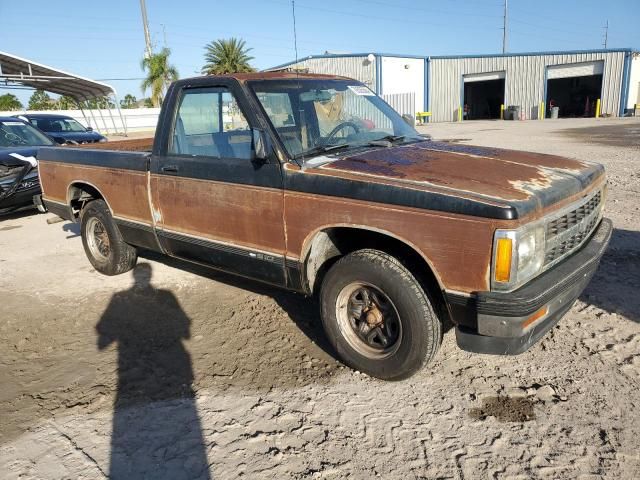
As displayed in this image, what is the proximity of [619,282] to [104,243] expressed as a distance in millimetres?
5194

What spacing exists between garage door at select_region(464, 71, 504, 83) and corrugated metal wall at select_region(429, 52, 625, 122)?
0.26m

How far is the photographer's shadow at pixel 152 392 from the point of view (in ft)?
8.13

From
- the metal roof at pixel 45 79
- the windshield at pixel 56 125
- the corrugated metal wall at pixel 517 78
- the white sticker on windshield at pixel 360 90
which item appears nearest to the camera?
the white sticker on windshield at pixel 360 90

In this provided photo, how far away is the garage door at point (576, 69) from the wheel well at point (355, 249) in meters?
36.4

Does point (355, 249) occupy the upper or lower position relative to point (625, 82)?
lower

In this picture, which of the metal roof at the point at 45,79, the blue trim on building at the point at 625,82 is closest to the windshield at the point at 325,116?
the metal roof at the point at 45,79

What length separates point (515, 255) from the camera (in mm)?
2377

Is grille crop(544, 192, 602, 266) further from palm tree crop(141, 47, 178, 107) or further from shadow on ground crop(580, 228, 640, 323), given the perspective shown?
palm tree crop(141, 47, 178, 107)

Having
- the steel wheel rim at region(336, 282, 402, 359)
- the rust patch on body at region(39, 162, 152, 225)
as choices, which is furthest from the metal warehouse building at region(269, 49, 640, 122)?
the steel wheel rim at region(336, 282, 402, 359)

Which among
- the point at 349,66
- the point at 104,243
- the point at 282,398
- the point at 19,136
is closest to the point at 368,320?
the point at 282,398

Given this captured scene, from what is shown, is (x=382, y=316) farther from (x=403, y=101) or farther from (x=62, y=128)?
(x=403, y=101)

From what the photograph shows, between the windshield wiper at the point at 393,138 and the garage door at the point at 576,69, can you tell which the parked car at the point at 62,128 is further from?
the garage door at the point at 576,69

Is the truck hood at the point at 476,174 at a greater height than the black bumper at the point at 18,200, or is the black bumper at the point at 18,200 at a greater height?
the truck hood at the point at 476,174

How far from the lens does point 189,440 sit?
2637 mm
